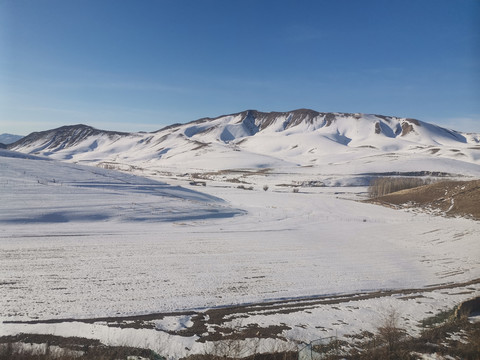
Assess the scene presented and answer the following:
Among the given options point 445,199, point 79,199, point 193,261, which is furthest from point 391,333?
point 445,199

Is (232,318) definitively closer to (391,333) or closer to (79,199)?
(391,333)

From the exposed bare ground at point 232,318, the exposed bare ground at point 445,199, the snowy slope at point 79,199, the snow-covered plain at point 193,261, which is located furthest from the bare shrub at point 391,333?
the exposed bare ground at point 445,199

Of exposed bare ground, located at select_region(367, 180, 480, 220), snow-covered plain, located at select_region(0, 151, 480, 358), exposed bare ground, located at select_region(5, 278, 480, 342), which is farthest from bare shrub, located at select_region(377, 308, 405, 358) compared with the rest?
exposed bare ground, located at select_region(367, 180, 480, 220)

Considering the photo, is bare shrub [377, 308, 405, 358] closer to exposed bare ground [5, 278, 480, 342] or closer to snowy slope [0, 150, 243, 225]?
exposed bare ground [5, 278, 480, 342]

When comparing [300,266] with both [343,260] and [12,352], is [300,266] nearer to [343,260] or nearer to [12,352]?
[343,260]

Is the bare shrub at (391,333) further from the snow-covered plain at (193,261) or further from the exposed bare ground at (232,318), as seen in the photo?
the exposed bare ground at (232,318)
